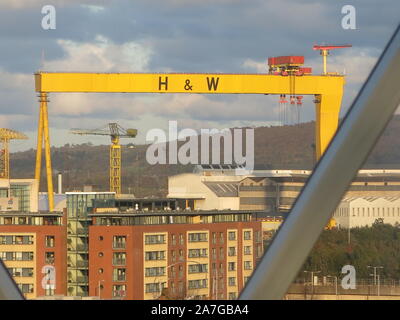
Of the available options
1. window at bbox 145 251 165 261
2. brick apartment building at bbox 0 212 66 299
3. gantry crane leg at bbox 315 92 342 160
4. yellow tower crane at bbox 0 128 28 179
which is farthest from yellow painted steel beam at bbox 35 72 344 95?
gantry crane leg at bbox 315 92 342 160

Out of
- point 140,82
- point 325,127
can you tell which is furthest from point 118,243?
point 140,82

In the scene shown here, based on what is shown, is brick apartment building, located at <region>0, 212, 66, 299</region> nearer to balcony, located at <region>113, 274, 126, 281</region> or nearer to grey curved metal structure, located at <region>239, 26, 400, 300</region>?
balcony, located at <region>113, 274, 126, 281</region>

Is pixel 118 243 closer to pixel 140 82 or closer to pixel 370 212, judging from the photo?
pixel 370 212

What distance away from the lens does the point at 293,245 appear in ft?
1.32

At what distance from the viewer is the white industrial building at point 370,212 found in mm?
587

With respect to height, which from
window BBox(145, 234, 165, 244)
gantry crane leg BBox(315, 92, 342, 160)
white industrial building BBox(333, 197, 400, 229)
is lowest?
window BBox(145, 234, 165, 244)

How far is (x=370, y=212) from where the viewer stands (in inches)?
26.1

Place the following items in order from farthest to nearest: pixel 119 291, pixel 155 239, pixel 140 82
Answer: pixel 140 82 → pixel 155 239 → pixel 119 291

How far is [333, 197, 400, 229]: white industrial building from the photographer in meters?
0.59

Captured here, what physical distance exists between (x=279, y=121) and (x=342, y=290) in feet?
1.64

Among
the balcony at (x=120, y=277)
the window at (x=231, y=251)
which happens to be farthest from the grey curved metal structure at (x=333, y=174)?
the balcony at (x=120, y=277)

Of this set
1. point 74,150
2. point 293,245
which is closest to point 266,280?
point 293,245

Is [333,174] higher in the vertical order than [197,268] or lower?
higher
